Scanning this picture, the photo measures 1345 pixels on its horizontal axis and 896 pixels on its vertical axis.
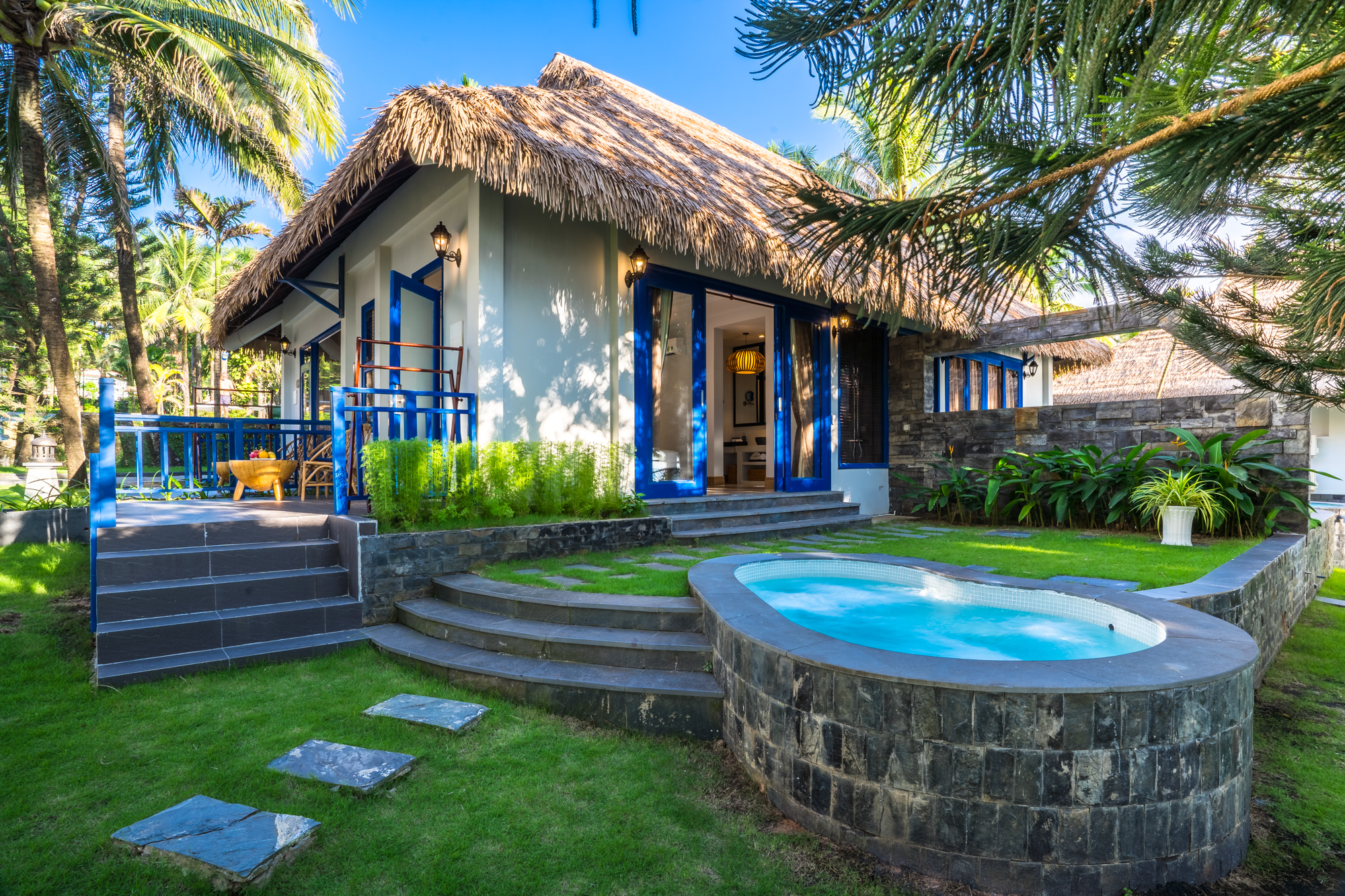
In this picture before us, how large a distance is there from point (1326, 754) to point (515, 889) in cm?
328

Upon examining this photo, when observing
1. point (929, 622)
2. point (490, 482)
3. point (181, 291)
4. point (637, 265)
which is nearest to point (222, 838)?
point (490, 482)

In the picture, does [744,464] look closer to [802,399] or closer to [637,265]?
[802,399]

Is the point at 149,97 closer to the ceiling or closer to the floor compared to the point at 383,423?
closer to the ceiling

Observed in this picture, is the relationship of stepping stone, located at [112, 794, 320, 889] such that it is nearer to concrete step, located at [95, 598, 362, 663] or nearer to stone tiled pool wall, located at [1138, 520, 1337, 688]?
concrete step, located at [95, 598, 362, 663]

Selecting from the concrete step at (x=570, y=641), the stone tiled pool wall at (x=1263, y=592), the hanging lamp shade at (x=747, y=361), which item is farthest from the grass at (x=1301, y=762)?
the hanging lamp shade at (x=747, y=361)

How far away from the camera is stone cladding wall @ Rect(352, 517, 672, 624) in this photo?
3.81 meters

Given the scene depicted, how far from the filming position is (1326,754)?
2682mm

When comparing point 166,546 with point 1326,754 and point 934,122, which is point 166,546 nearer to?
point 934,122

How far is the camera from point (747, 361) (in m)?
9.70

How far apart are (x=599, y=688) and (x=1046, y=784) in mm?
1653

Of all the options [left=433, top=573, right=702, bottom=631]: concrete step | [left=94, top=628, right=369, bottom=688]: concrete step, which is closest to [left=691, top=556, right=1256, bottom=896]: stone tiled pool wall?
[left=433, top=573, right=702, bottom=631]: concrete step

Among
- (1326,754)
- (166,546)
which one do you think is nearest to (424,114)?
(166,546)

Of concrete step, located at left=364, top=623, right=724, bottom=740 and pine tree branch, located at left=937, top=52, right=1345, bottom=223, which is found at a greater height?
pine tree branch, located at left=937, top=52, right=1345, bottom=223

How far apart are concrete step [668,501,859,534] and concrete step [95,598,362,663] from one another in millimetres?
2720
